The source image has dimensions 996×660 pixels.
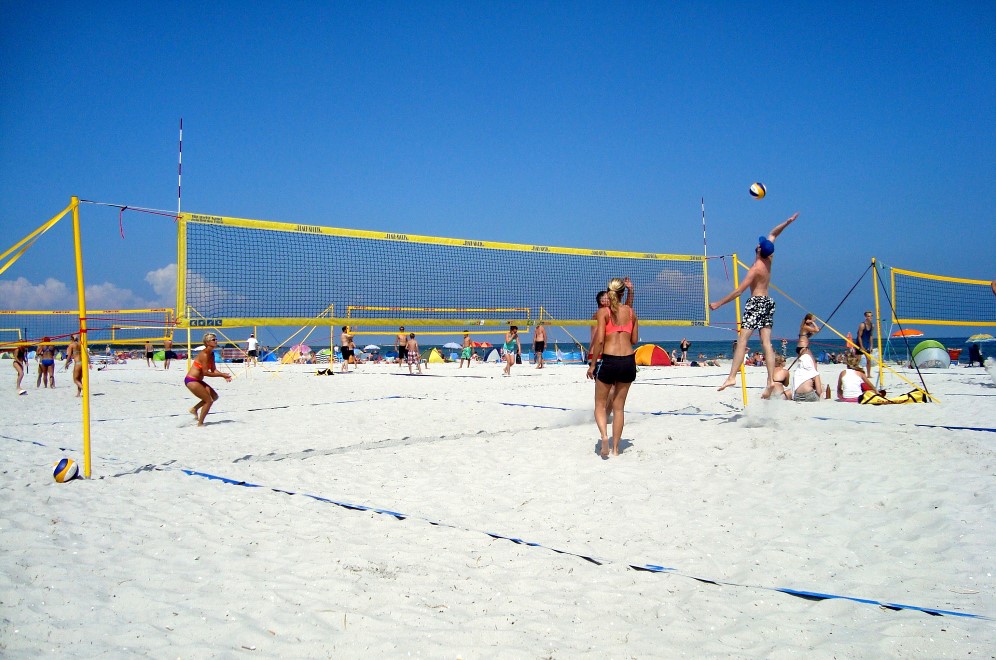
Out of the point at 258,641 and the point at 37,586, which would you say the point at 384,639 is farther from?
the point at 37,586

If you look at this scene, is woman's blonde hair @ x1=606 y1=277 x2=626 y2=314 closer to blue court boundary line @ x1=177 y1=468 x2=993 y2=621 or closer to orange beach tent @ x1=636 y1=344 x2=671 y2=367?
blue court boundary line @ x1=177 y1=468 x2=993 y2=621

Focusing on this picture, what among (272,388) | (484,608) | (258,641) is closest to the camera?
(258,641)

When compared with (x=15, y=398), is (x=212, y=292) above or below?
above

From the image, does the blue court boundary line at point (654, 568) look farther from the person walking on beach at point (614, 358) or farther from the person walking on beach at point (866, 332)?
the person walking on beach at point (866, 332)

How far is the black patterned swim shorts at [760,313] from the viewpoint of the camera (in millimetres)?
6355

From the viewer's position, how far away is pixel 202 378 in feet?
24.3

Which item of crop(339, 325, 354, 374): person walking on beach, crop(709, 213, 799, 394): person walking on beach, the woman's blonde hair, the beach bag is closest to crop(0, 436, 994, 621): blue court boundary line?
the woman's blonde hair

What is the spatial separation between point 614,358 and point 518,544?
2.20 m

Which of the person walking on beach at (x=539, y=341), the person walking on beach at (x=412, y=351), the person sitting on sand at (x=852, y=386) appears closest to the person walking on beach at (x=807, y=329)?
the person sitting on sand at (x=852, y=386)

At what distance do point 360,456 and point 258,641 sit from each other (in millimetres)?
3124

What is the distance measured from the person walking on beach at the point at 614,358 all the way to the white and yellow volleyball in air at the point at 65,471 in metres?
3.48

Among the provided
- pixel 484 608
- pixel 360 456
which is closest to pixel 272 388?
pixel 360 456

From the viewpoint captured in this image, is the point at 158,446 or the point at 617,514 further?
the point at 158,446

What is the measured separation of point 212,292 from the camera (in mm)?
9719
